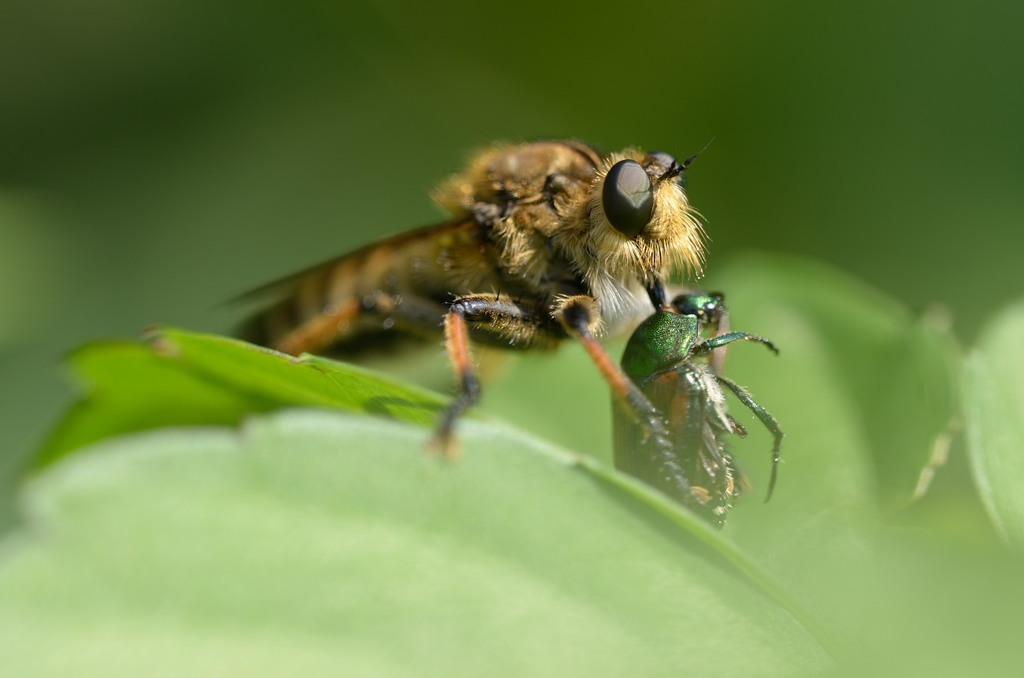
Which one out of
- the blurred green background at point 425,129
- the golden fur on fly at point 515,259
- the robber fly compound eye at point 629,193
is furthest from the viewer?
the blurred green background at point 425,129

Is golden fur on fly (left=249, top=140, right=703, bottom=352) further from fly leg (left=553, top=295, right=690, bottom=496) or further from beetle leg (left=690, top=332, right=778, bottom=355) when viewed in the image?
beetle leg (left=690, top=332, right=778, bottom=355)

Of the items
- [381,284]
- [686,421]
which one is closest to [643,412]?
Result: [686,421]

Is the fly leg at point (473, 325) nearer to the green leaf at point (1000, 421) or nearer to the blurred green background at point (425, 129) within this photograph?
the green leaf at point (1000, 421)

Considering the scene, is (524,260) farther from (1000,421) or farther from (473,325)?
(1000,421)

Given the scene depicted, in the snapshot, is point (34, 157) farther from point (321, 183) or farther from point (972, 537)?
point (972, 537)

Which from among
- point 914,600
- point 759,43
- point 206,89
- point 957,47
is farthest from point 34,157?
point 914,600

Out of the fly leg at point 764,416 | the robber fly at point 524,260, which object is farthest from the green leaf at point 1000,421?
the robber fly at point 524,260
